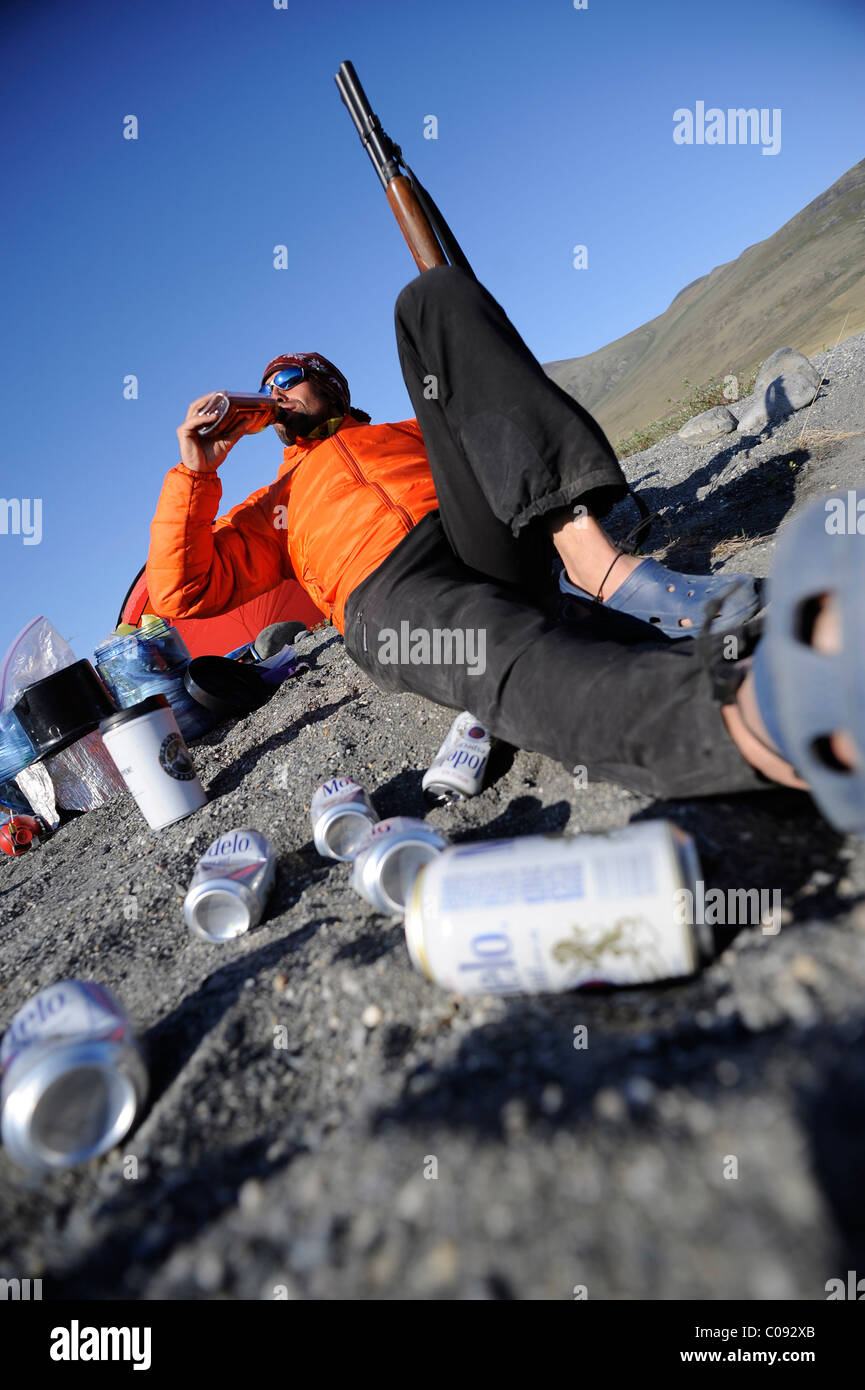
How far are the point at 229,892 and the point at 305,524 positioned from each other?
1.69 meters

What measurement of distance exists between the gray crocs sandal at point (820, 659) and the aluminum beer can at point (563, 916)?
24 cm

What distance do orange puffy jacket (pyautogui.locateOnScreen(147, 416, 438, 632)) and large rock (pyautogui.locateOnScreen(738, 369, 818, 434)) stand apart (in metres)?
3.76

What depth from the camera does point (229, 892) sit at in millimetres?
1872

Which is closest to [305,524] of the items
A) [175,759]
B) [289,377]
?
[289,377]

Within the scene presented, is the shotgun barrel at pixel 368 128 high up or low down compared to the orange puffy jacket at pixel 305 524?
up

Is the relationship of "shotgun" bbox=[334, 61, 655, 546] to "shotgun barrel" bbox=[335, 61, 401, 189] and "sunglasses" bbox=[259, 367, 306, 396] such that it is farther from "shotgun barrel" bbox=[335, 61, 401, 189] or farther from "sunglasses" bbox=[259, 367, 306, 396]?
"sunglasses" bbox=[259, 367, 306, 396]

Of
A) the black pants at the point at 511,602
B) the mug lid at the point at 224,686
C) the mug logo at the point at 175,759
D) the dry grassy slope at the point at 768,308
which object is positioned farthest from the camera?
the dry grassy slope at the point at 768,308

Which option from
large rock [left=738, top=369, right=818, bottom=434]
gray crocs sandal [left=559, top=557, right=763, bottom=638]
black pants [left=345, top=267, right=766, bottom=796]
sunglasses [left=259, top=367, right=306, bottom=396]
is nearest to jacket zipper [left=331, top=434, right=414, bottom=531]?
black pants [left=345, top=267, right=766, bottom=796]

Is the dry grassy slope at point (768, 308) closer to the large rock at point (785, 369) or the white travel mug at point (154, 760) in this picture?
the large rock at point (785, 369)

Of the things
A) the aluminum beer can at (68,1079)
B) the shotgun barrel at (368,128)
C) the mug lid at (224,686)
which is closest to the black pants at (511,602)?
the aluminum beer can at (68,1079)

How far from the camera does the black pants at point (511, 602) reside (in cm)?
150

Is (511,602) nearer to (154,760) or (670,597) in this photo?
(670,597)

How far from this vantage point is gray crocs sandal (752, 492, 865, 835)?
93 centimetres

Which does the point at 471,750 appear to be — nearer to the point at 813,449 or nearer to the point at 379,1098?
the point at 379,1098
